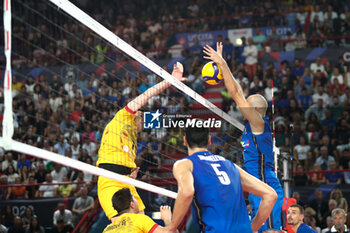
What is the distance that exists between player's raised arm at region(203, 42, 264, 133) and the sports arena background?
2.49 meters

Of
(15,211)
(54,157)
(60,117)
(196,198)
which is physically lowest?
(15,211)

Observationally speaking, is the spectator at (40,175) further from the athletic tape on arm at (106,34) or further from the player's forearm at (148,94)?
the athletic tape on arm at (106,34)

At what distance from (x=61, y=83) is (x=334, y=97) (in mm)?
9098

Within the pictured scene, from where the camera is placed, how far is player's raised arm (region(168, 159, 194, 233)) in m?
4.23

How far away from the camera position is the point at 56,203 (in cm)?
1290

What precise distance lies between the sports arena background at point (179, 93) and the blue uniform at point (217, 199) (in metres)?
4.51

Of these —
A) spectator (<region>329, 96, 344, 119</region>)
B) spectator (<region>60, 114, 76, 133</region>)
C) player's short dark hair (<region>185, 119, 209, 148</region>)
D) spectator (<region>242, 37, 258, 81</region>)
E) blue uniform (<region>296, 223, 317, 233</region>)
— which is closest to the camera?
player's short dark hair (<region>185, 119, 209, 148</region>)

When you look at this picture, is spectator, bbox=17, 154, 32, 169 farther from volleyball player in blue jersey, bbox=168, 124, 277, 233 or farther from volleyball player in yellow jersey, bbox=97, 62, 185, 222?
volleyball player in blue jersey, bbox=168, 124, 277, 233

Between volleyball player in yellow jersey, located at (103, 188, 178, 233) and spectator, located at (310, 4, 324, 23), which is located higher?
spectator, located at (310, 4, 324, 23)

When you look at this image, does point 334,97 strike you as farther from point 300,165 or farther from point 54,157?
point 54,157

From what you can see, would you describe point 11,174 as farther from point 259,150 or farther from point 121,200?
point 259,150

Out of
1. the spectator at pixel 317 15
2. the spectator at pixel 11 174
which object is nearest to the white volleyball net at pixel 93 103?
the spectator at pixel 11 174

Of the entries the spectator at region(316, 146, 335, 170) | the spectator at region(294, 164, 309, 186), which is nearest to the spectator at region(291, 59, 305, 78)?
the spectator at region(316, 146, 335, 170)

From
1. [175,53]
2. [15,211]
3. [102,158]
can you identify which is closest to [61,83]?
[175,53]
